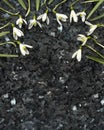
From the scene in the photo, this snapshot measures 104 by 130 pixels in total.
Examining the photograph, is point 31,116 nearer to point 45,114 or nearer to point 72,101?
point 45,114

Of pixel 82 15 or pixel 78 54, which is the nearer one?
pixel 78 54

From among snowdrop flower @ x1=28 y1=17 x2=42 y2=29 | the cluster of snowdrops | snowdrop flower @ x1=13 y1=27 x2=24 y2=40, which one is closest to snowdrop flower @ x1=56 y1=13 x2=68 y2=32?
the cluster of snowdrops

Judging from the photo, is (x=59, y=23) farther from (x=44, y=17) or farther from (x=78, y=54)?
(x=78, y=54)

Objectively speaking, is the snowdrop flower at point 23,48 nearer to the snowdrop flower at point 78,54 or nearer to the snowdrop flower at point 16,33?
the snowdrop flower at point 16,33

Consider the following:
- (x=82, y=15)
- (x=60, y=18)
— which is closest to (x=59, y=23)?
(x=60, y=18)

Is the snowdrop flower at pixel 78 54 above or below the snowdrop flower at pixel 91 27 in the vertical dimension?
below

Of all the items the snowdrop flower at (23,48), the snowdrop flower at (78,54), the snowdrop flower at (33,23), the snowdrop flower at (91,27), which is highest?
the snowdrop flower at (33,23)

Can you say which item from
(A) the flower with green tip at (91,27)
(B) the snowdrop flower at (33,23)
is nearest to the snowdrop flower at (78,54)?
(A) the flower with green tip at (91,27)

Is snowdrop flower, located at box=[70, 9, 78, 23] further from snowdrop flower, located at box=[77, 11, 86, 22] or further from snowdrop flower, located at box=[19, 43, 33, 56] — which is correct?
snowdrop flower, located at box=[19, 43, 33, 56]

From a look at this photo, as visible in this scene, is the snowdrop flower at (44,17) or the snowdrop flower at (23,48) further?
the snowdrop flower at (44,17)

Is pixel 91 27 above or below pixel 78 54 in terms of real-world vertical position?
above

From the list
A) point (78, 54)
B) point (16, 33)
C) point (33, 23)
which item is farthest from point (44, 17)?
point (78, 54)

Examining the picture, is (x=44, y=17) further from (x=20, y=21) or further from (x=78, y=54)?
(x=78, y=54)
